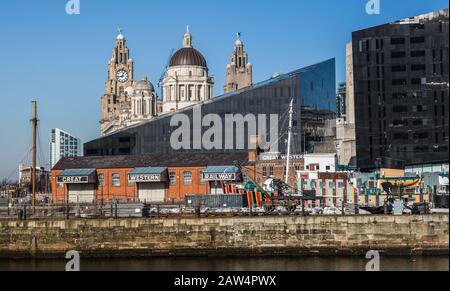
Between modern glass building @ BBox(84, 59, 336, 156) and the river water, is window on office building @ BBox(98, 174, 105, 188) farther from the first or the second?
the river water

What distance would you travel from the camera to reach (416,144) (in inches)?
3986

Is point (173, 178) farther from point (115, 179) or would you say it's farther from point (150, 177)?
point (115, 179)

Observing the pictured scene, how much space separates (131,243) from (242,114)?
1784 inches

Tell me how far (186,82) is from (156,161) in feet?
297

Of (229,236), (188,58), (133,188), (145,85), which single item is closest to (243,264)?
(229,236)

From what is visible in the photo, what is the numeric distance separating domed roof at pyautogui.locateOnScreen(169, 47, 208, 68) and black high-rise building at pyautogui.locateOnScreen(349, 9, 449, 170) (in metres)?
70.7

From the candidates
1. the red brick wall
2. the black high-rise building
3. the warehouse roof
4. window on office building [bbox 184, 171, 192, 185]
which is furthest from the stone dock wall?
the black high-rise building

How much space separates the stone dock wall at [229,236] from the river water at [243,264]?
158cm

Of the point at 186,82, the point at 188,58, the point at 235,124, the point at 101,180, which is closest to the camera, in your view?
the point at 101,180

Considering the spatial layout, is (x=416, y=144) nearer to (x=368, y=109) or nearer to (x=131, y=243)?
(x=368, y=109)

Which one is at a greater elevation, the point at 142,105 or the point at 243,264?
the point at 142,105

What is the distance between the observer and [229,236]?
5134 cm

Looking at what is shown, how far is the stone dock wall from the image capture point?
164 ft
